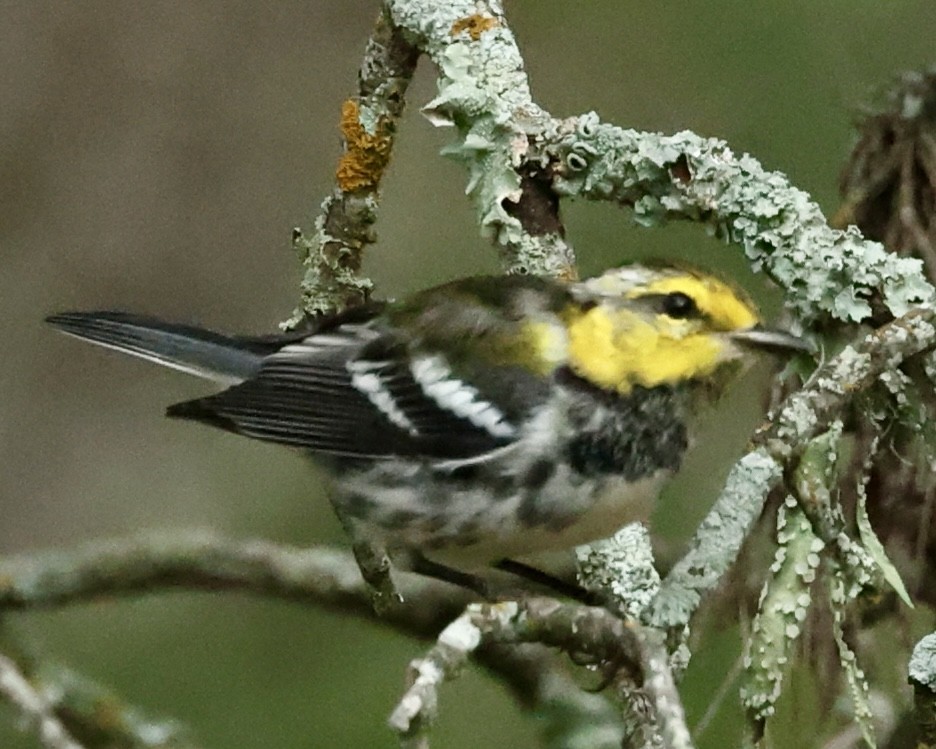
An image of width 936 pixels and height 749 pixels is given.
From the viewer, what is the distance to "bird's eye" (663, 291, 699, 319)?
165 centimetres

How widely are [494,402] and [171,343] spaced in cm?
46

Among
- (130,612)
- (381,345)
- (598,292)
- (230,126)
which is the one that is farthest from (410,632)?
(230,126)

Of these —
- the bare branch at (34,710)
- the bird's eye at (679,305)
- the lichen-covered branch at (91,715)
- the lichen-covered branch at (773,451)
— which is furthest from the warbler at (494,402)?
the lichen-covered branch at (91,715)

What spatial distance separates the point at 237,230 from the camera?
438cm

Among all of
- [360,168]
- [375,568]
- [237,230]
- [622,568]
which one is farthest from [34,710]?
[237,230]

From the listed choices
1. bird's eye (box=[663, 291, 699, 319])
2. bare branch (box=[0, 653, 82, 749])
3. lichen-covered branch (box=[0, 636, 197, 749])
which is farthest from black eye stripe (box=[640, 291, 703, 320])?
lichen-covered branch (box=[0, 636, 197, 749])

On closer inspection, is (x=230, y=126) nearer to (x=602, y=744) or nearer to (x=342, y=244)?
(x=342, y=244)

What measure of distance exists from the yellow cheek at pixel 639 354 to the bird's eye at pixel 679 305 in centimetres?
2

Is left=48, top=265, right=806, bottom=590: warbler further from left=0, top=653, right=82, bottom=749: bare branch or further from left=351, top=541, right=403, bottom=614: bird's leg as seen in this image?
left=0, top=653, right=82, bottom=749: bare branch

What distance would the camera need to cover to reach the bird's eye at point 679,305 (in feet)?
5.41

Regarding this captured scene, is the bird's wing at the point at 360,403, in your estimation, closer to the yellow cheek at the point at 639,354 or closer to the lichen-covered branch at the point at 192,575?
the yellow cheek at the point at 639,354

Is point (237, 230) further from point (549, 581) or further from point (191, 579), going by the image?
point (549, 581)

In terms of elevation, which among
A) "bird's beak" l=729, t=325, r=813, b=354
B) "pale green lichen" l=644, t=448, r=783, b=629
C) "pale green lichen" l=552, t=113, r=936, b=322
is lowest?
"pale green lichen" l=644, t=448, r=783, b=629

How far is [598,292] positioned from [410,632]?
0.58m
